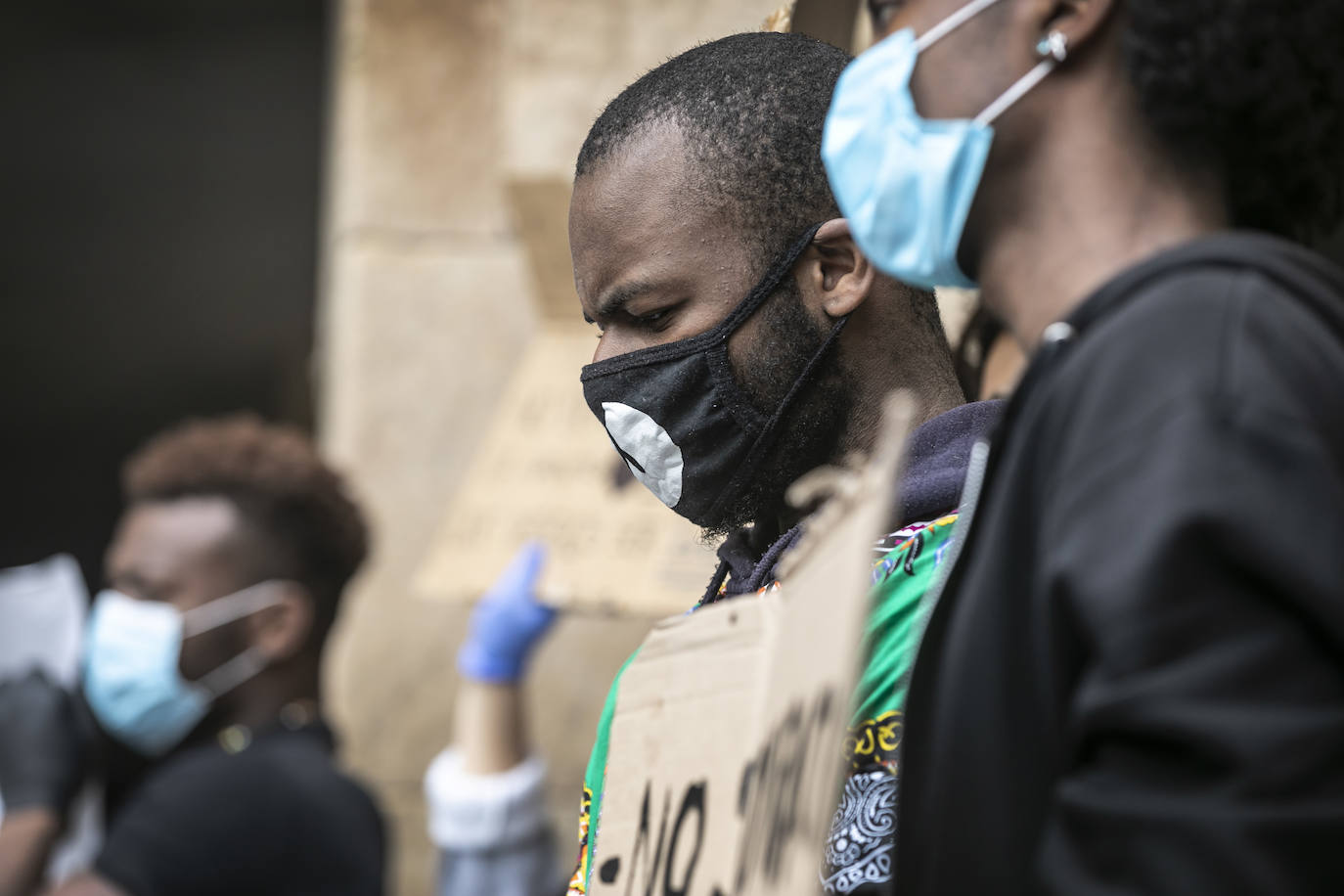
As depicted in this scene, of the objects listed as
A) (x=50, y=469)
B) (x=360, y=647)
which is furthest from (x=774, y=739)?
(x=50, y=469)

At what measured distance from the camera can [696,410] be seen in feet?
4.66

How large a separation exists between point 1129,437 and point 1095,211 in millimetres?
219

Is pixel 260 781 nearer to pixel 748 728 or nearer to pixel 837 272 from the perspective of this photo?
pixel 837 272

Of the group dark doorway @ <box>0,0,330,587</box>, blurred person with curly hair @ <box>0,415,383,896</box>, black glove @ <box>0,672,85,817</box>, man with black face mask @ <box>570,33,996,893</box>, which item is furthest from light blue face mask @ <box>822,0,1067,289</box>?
dark doorway @ <box>0,0,330,587</box>

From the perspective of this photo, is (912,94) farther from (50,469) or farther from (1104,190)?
(50,469)

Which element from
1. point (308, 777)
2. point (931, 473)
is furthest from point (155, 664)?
point (931, 473)

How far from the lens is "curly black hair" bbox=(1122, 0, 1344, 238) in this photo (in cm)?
94

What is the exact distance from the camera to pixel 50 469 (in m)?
8.60

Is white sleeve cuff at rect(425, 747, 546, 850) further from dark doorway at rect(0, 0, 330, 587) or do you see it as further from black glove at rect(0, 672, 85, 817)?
dark doorway at rect(0, 0, 330, 587)

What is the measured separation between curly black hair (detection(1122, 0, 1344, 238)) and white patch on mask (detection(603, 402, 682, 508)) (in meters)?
0.61

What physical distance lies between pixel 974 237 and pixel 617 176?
0.54 m

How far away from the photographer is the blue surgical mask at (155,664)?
11.0 ft

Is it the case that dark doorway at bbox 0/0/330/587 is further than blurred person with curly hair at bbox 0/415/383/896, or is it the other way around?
dark doorway at bbox 0/0/330/587

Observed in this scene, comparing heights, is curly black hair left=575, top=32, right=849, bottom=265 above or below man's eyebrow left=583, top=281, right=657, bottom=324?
above
